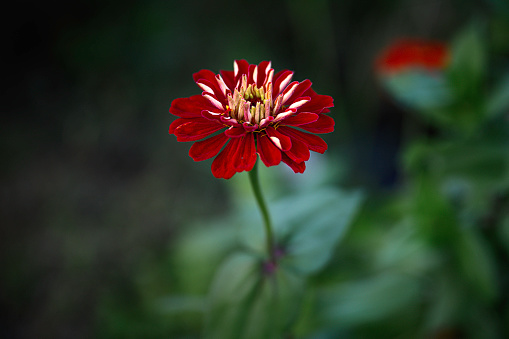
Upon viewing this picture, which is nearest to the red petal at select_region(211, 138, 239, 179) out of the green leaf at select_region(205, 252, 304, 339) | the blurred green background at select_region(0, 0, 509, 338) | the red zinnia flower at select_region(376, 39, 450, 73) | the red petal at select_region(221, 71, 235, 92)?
the red petal at select_region(221, 71, 235, 92)

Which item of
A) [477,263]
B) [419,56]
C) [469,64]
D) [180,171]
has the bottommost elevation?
[477,263]

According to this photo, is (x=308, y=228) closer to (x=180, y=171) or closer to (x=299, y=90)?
(x=299, y=90)

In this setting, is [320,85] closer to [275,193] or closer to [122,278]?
[275,193]

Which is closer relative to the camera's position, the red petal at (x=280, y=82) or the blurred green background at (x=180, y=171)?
the red petal at (x=280, y=82)

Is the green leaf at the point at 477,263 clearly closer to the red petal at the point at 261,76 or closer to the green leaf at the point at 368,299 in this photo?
the green leaf at the point at 368,299

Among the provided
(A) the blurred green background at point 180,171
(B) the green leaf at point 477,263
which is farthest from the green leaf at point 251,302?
(B) the green leaf at point 477,263

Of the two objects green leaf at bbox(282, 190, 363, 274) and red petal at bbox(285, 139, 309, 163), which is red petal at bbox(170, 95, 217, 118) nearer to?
red petal at bbox(285, 139, 309, 163)

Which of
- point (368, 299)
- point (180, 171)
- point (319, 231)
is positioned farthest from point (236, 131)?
point (180, 171)
